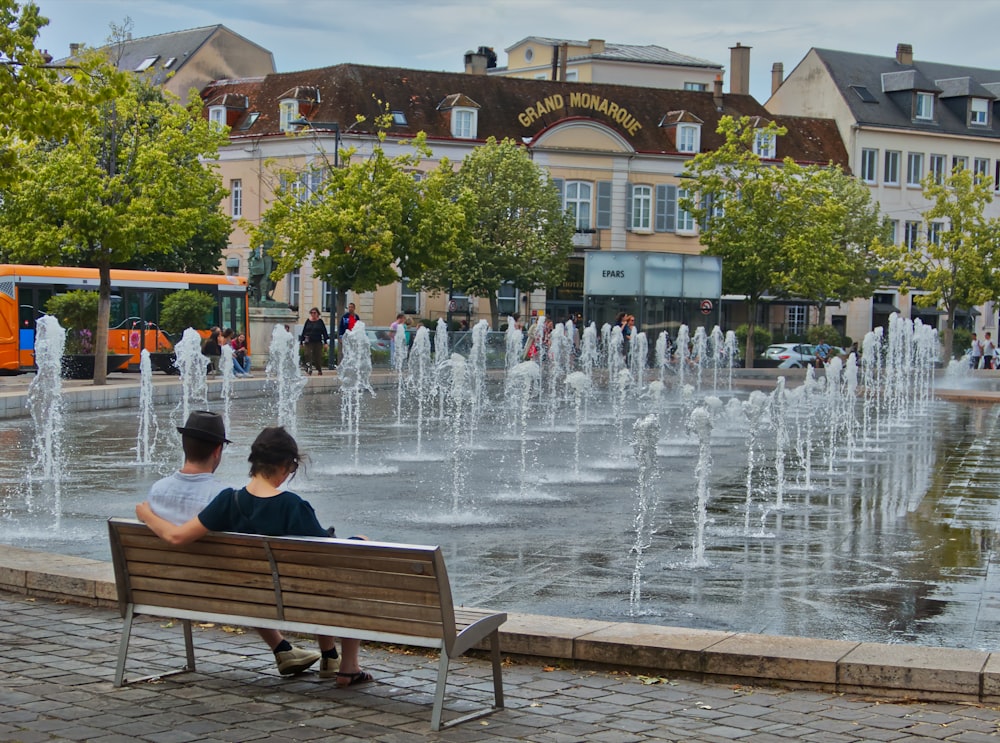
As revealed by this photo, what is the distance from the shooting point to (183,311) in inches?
1494

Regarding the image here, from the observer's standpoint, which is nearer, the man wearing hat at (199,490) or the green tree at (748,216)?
the man wearing hat at (199,490)

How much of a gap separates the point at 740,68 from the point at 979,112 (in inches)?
469

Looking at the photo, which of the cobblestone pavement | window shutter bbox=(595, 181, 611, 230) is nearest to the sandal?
the cobblestone pavement

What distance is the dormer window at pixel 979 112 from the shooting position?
71812 millimetres

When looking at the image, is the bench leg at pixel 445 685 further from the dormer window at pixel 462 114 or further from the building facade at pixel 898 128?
the building facade at pixel 898 128

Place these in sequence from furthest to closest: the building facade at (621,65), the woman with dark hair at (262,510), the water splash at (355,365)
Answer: the building facade at (621,65) → the water splash at (355,365) → the woman with dark hair at (262,510)

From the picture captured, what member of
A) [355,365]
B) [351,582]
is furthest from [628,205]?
[351,582]

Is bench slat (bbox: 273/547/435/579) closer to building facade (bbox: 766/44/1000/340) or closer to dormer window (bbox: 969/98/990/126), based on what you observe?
building facade (bbox: 766/44/1000/340)

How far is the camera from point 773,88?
252 ft

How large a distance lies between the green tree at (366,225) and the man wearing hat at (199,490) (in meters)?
36.0

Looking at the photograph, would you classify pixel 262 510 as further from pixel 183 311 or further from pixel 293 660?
pixel 183 311

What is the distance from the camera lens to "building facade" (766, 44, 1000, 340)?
68.2m

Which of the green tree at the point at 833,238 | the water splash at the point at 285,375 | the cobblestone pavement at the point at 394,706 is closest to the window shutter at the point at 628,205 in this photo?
the green tree at the point at 833,238

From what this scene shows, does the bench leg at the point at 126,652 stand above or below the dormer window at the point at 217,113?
below
